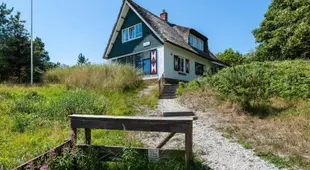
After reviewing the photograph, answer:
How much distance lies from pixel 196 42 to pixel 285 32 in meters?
7.77

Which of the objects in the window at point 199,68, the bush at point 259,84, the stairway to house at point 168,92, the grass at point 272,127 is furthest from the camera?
the window at point 199,68

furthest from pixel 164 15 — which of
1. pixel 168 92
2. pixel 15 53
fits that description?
pixel 15 53

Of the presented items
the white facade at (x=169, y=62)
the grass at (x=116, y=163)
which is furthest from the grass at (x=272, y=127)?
the white facade at (x=169, y=62)

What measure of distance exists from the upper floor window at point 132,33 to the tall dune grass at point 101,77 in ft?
18.9

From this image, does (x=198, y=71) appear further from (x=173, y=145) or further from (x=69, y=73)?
(x=173, y=145)

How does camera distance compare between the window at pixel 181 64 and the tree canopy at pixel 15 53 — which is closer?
the tree canopy at pixel 15 53

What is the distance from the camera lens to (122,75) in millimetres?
13461

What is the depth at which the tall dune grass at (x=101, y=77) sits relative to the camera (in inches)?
505

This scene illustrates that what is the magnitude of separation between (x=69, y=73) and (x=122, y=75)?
12.1ft

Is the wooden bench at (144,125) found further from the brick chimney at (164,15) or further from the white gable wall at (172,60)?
the brick chimney at (164,15)

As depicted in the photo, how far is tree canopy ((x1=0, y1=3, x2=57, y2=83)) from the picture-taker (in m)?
18.4

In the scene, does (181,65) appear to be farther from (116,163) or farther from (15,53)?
(116,163)

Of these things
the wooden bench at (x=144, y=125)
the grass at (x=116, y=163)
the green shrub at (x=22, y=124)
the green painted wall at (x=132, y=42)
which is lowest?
the grass at (x=116, y=163)

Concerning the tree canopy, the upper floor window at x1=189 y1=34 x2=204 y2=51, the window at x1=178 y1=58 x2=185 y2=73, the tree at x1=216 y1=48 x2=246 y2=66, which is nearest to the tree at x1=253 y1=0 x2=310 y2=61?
the upper floor window at x1=189 y1=34 x2=204 y2=51
